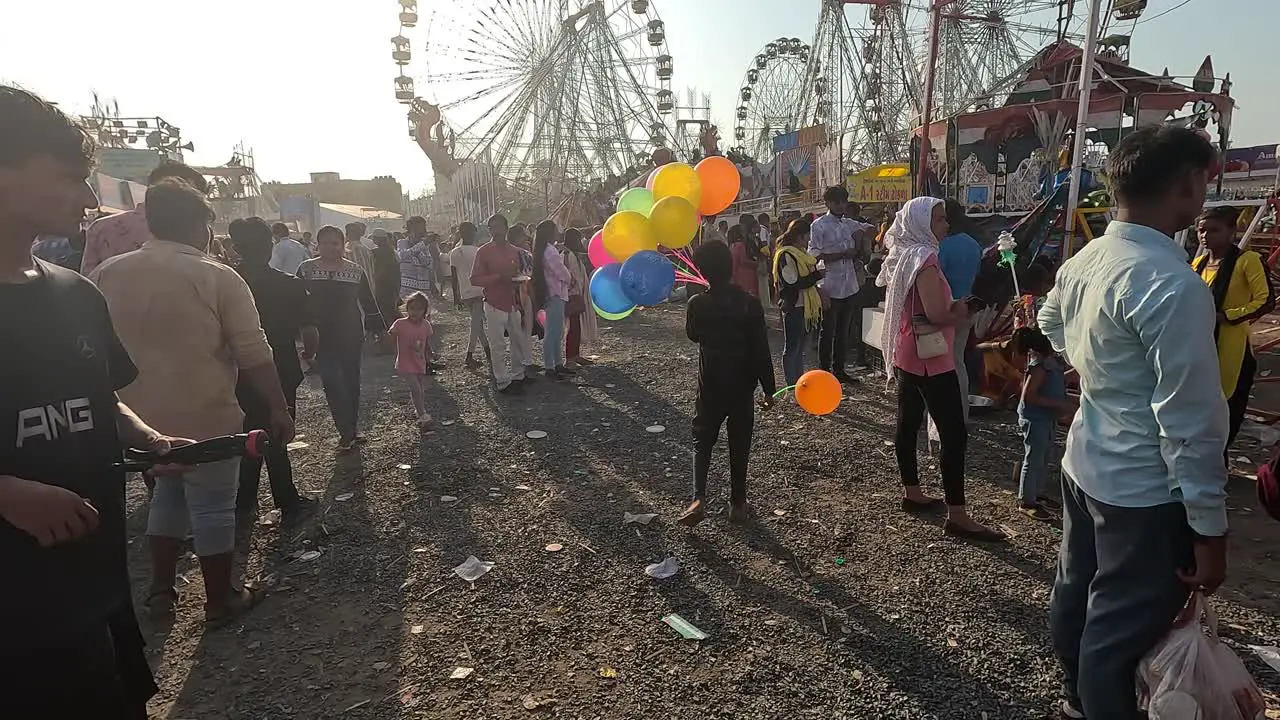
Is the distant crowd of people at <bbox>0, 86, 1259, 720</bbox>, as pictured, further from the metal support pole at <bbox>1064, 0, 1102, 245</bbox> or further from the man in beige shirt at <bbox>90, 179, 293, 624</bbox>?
the metal support pole at <bbox>1064, 0, 1102, 245</bbox>

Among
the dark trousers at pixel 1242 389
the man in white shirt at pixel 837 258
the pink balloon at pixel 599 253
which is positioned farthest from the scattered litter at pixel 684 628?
the man in white shirt at pixel 837 258

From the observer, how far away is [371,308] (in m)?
6.11

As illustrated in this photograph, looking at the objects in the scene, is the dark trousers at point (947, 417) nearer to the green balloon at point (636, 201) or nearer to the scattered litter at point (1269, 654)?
the scattered litter at point (1269, 654)

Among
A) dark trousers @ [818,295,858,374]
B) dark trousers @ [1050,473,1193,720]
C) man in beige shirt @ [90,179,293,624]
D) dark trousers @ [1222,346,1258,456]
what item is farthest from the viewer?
dark trousers @ [818,295,858,374]

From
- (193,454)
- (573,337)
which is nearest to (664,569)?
(193,454)

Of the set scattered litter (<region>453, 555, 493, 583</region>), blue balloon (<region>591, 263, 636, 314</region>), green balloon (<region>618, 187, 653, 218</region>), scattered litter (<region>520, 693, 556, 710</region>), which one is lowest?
scattered litter (<region>520, 693, 556, 710</region>)

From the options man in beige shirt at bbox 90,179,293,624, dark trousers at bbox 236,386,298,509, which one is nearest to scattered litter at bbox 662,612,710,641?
man in beige shirt at bbox 90,179,293,624

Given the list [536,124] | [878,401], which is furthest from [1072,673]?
[536,124]

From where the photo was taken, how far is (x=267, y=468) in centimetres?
409

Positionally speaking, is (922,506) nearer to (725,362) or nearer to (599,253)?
(725,362)

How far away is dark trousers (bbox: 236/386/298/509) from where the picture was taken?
3.90 m

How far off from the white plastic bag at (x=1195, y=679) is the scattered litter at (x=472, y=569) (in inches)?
109

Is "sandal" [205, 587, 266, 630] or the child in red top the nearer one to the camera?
"sandal" [205, 587, 266, 630]

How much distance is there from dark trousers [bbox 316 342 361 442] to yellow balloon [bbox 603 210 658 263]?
2.17 metres
